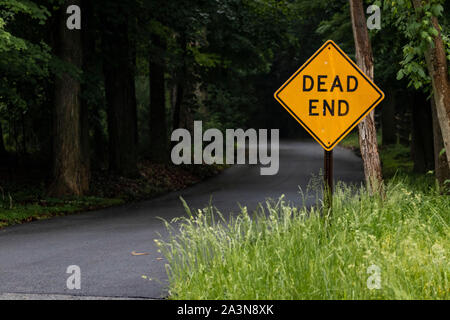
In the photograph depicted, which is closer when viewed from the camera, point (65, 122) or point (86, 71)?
point (65, 122)

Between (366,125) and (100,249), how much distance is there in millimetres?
5483

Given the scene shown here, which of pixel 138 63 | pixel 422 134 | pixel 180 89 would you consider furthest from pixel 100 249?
pixel 180 89

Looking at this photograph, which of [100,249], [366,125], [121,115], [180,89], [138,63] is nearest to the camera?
[100,249]

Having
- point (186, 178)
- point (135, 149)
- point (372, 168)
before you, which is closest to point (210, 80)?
point (186, 178)

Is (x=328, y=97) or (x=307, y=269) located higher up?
(x=328, y=97)

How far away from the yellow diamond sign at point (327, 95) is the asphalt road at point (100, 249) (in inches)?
108

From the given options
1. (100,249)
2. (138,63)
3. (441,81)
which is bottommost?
(100,249)

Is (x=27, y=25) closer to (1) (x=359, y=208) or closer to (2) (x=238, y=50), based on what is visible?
(2) (x=238, y=50)

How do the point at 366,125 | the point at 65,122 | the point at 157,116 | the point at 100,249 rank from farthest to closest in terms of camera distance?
the point at 157,116 < the point at 65,122 < the point at 366,125 < the point at 100,249

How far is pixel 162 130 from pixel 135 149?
4.23 metres

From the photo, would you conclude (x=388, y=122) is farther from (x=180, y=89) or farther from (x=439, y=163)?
(x=439, y=163)

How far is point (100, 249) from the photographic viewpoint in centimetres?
945

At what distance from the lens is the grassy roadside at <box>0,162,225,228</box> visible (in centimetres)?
1430

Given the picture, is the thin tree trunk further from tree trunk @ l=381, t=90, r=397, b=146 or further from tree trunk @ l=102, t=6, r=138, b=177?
tree trunk @ l=381, t=90, r=397, b=146
